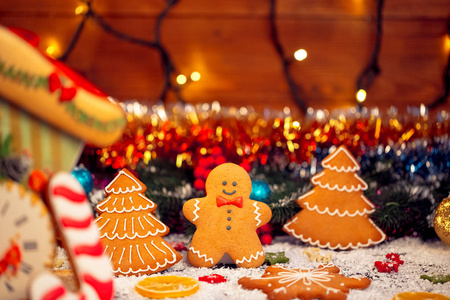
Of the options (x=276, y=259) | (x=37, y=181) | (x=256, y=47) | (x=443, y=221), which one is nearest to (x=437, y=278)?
(x=443, y=221)

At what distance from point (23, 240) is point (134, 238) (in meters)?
0.37

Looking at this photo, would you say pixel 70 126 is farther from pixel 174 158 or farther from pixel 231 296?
pixel 174 158

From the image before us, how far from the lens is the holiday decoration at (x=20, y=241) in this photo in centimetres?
76

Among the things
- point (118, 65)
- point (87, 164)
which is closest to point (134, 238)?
point (87, 164)

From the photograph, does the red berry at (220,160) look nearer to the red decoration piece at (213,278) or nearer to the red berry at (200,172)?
the red berry at (200,172)

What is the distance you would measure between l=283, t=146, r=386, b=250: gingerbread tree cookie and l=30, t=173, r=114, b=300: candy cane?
662 mm

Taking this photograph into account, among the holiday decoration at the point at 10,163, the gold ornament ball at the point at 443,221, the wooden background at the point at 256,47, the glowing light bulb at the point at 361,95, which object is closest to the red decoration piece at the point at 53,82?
the holiday decoration at the point at 10,163

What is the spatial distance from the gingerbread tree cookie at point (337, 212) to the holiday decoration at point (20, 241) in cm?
74

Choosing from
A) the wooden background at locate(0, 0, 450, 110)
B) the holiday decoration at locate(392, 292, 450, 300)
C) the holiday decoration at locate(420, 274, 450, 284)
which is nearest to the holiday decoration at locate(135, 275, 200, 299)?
the holiday decoration at locate(392, 292, 450, 300)

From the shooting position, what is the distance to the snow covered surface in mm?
958

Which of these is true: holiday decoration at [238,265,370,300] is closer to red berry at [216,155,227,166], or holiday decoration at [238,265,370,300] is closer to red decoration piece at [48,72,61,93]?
red berry at [216,155,227,166]

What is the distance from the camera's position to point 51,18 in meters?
2.00

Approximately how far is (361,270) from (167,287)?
1.61 feet

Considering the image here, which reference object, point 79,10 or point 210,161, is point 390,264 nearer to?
point 210,161
